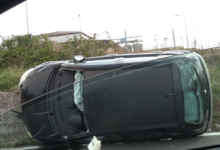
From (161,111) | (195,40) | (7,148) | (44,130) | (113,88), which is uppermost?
(195,40)

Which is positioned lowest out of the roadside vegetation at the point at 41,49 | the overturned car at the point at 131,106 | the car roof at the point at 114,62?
the overturned car at the point at 131,106

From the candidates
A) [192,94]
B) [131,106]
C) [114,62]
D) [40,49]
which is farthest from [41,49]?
[192,94]

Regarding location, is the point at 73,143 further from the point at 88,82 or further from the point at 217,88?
the point at 217,88

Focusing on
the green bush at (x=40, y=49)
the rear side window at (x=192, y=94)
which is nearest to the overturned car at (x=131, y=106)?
the rear side window at (x=192, y=94)

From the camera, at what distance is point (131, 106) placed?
231 cm

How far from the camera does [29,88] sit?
3.93m

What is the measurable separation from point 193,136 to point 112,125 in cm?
78

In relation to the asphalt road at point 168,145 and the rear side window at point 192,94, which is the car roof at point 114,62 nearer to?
the rear side window at point 192,94

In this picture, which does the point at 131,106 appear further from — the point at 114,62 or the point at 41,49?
the point at 41,49

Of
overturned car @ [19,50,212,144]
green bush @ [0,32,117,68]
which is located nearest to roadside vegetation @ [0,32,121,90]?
green bush @ [0,32,117,68]

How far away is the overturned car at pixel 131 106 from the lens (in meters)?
2.30

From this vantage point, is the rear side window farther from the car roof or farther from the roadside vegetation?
the roadside vegetation

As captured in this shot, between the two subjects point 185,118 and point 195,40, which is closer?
point 185,118

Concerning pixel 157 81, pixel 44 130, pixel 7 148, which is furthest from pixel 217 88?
pixel 7 148
